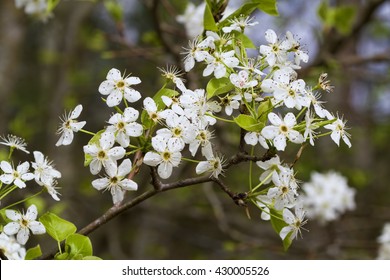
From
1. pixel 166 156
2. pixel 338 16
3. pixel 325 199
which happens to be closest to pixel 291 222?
pixel 166 156

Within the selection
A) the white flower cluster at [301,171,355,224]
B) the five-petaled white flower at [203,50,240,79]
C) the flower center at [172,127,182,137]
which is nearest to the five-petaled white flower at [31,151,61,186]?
the flower center at [172,127,182,137]

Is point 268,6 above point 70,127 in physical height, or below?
above

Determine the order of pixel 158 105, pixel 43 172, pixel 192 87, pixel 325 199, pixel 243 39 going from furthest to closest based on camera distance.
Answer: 1. pixel 325 199
2. pixel 192 87
3. pixel 243 39
4. pixel 43 172
5. pixel 158 105

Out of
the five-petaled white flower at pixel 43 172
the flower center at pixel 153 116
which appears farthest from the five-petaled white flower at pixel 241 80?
the five-petaled white flower at pixel 43 172

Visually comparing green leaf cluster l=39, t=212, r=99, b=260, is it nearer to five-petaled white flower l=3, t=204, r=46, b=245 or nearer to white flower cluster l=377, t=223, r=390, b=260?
five-petaled white flower l=3, t=204, r=46, b=245

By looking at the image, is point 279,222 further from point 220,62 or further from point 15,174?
point 15,174

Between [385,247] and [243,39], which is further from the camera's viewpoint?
[385,247]

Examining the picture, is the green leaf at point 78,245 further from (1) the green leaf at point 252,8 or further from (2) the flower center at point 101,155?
(1) the green leaf at point 252,8
